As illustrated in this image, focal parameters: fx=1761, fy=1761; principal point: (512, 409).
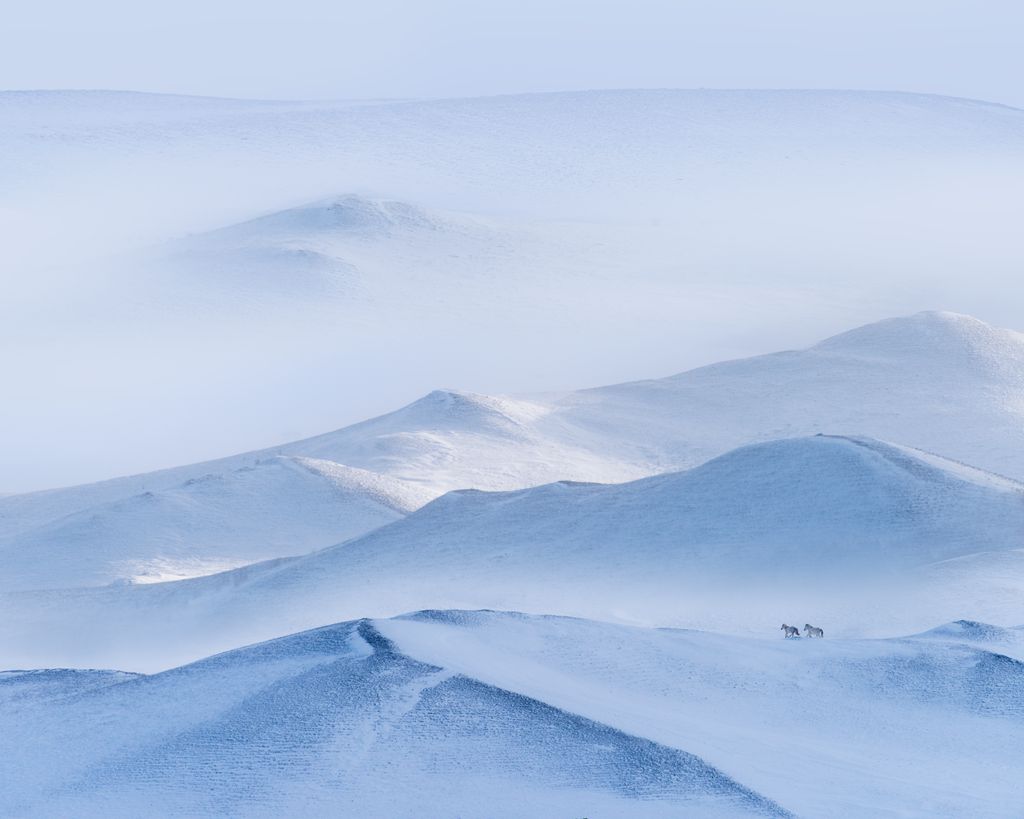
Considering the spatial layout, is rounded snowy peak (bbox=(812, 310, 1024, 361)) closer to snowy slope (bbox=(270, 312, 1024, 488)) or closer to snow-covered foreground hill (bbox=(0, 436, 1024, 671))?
snowy slope (bbox=(270, 312, 1024, 488))

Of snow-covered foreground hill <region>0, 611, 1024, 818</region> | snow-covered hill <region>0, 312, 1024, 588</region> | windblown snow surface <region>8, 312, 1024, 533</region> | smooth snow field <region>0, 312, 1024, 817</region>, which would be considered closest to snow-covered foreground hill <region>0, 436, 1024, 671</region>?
smooth snow field <region>0, 312, 1024, 817</region>

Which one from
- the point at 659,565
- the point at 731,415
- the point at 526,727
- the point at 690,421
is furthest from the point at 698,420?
the point at 526,727

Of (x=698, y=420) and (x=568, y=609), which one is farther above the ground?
(x=698, y=420)

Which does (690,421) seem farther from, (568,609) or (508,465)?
(568,609)

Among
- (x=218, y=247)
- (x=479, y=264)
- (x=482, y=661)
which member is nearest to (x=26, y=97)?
(x=218, y=247)

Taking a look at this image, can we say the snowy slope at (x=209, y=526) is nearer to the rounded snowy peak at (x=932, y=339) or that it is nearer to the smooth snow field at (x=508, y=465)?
the smooth snow field at (x=508, y=465)

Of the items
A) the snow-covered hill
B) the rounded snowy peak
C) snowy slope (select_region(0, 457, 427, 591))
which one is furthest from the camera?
the rounded snowy peak

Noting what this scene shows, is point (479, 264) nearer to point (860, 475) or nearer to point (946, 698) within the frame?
point (860, 475)
